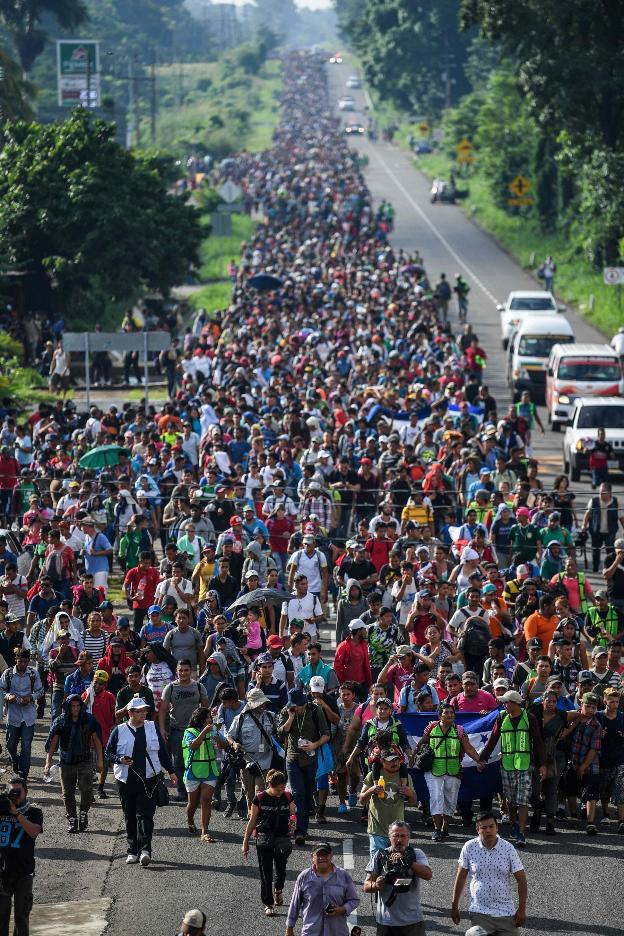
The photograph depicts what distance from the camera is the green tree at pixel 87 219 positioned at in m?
49.1

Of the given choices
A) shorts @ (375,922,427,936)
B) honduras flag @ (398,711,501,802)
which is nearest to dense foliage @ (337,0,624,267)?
honduras flag @ (398,711,501,802)

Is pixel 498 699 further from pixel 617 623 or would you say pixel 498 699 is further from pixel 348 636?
pixel 617 623

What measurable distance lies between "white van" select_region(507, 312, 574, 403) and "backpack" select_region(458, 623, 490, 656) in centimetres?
2165

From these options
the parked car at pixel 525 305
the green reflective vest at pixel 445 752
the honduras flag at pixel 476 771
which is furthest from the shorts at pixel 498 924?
the parked car at pixel 525 305

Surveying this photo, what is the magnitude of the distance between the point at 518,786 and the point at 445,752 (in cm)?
63

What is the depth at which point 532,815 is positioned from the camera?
646 inches

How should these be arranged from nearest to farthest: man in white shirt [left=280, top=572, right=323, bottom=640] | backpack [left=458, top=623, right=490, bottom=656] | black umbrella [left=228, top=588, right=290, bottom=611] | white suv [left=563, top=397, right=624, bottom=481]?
1. backpack [left=458, top=623, right=490, bottom=656]
2. black umbrella [left=228, top=588, right=290, bottom=611]
3. man in white shirt [left=280, top=572, right=323, bottom=640]
4. white suv [left=563, top=397, right=624, bottom=481]

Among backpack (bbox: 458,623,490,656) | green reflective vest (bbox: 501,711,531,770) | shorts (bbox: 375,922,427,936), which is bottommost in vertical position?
shorts (bbox: 375,922,427,936)

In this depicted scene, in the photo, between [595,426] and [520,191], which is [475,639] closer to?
[595,426]

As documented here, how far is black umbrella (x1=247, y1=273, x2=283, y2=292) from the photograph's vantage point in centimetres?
5235

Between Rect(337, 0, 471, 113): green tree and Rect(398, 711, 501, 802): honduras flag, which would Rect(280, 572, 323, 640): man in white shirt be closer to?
Rect(398, 711, 501, 802): honduras flag

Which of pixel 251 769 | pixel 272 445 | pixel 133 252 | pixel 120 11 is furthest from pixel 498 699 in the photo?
pixel 120 11

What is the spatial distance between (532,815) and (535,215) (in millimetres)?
63024

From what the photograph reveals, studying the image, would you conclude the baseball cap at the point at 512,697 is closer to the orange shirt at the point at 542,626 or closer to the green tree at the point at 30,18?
the orange shirt at the point at 542,626
